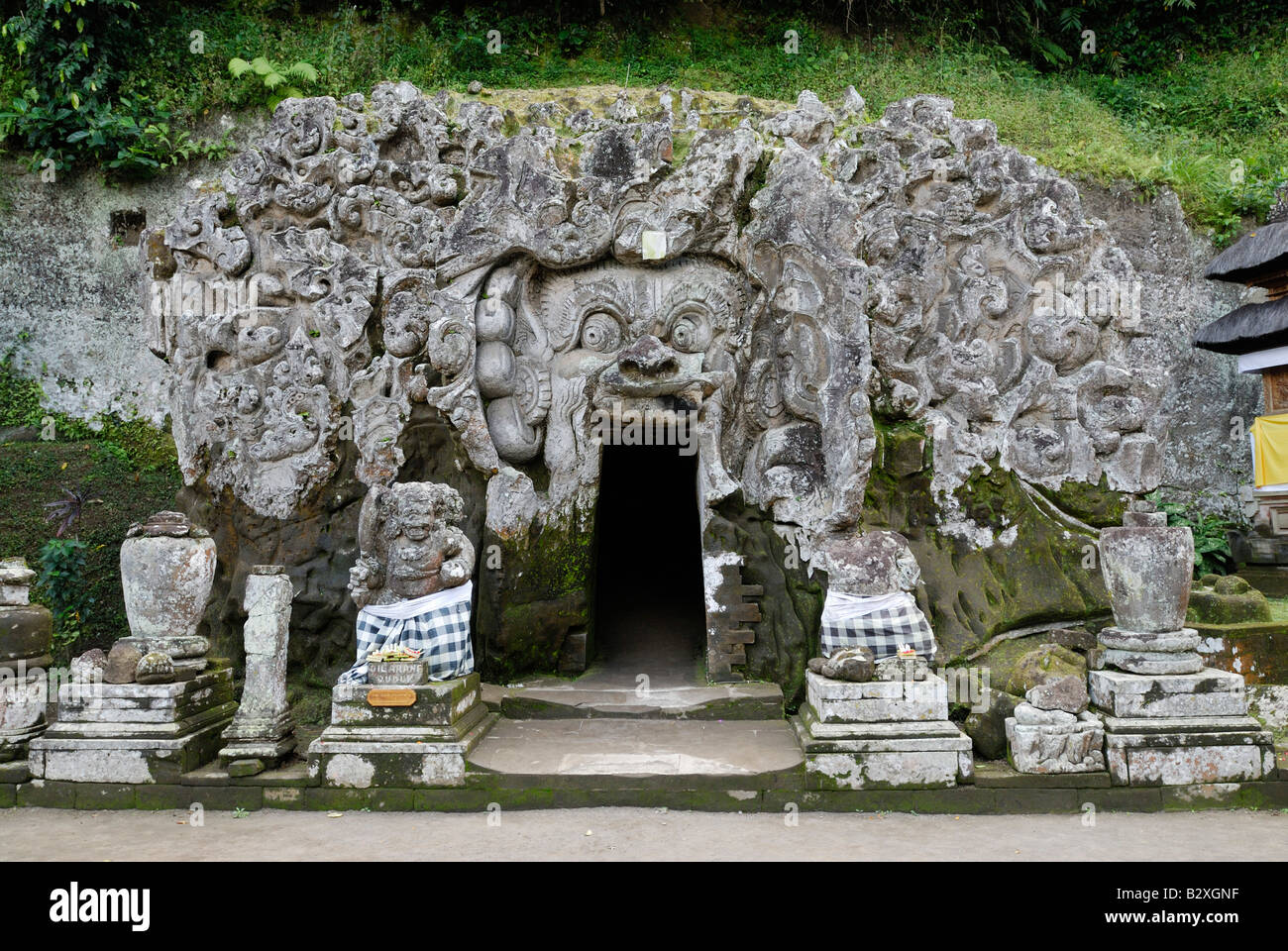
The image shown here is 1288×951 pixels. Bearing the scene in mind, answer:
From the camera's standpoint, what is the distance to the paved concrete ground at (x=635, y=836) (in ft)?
18.0

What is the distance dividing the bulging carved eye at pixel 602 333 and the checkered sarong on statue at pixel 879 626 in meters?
3.58

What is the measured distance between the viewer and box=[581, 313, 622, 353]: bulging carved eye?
364 inches

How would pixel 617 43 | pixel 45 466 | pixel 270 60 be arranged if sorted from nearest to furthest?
1. pixel 45 466
2. pixel 270 60
3. pixel 617 43

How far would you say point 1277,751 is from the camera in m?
6.67

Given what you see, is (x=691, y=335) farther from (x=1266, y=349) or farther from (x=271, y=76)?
(x=271, y=76)

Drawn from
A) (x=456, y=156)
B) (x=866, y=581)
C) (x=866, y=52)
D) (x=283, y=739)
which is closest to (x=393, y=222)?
(x=456, y=156)

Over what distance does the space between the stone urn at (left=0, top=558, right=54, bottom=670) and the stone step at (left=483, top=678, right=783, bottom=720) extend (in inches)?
133

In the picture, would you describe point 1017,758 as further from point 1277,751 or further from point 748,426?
point 748,426

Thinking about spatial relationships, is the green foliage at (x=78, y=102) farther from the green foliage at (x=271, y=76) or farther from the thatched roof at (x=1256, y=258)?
the thatched roof at (x=1256, y=258)

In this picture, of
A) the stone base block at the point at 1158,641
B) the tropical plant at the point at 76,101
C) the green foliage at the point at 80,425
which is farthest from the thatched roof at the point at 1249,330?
the tropical plant at the point at 76,101

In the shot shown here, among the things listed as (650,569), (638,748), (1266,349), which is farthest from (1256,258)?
(638,748)

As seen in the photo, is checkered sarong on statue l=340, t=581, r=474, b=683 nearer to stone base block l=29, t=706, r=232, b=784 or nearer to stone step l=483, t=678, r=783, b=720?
stone step l=483, t=678, r=783, b=720

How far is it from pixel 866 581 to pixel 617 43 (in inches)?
497

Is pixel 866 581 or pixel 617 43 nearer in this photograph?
pixel 866 581
